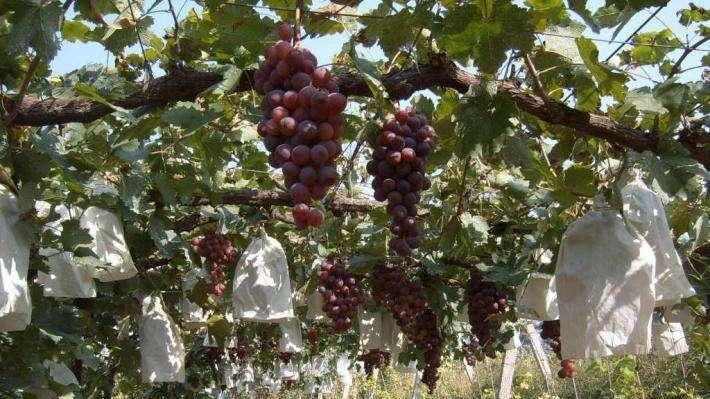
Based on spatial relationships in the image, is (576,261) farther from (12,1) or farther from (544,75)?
(12,1)

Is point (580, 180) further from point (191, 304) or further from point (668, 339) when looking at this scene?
point (191, 304)

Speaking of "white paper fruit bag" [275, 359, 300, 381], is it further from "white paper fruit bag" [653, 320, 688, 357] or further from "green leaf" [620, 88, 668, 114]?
"green leaf" [620, 88, 668, 114]

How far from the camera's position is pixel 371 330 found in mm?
4359

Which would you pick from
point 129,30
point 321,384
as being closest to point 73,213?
point 129,30

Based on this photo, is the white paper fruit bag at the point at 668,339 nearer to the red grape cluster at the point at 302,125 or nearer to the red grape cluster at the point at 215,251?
the red grape cluster at the point at 215,251

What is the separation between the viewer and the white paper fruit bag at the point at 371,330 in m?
4.33

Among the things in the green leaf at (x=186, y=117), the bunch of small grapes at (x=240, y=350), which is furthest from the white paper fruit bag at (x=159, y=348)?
the bunch of small grapes at (x=240, y=350)

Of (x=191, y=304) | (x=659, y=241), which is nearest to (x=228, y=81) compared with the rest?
(x=659, y=241)

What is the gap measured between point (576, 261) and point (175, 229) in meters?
2.43

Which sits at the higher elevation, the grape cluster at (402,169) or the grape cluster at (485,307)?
the grape cluster at (402,169)

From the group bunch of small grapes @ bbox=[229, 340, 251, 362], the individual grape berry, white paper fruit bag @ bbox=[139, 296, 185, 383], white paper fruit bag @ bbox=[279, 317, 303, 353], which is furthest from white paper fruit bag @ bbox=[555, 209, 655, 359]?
bunch of small grapes @ bbox=[229, 340, 251, 362]

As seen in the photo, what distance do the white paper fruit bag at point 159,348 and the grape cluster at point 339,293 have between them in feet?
3.25

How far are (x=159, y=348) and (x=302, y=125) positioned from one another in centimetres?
285

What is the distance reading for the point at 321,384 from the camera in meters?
11.7
